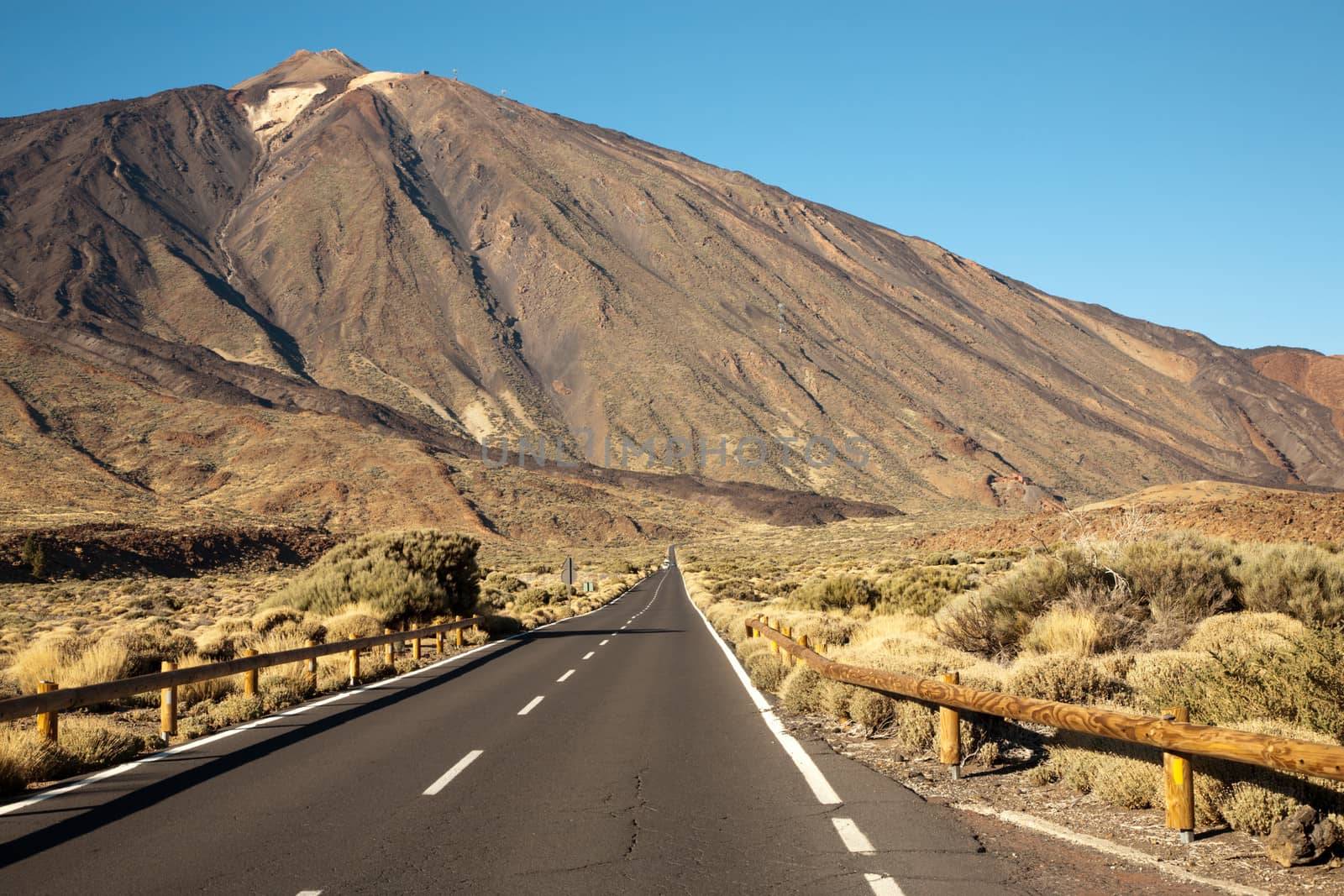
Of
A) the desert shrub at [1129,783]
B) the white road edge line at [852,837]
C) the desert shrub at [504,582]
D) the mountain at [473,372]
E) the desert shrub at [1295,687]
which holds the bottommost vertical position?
the desert shrub at [504,582]

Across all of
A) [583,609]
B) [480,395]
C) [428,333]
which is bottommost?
[583,609]

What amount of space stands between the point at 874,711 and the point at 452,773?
428 centimetres

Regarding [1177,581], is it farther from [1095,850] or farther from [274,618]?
[274,618]

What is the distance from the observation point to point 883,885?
5.33m

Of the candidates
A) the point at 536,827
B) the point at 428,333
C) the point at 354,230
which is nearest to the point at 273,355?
the point at 428,333

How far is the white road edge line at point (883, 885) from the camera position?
5207mm

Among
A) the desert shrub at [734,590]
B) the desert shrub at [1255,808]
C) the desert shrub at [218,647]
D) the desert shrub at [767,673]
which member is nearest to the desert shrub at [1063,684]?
the desert shrub at [1255,808]

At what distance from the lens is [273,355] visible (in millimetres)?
142000

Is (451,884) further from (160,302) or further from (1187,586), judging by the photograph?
(160,302)

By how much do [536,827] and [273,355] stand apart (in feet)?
483

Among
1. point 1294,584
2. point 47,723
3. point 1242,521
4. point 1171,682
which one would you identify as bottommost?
point 47,723

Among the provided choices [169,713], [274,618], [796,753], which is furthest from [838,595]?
[169,713]

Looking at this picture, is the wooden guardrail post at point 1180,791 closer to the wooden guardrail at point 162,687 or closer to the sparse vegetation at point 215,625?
the sparse vegetation at point 215,625

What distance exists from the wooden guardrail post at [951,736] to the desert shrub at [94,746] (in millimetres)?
7326
